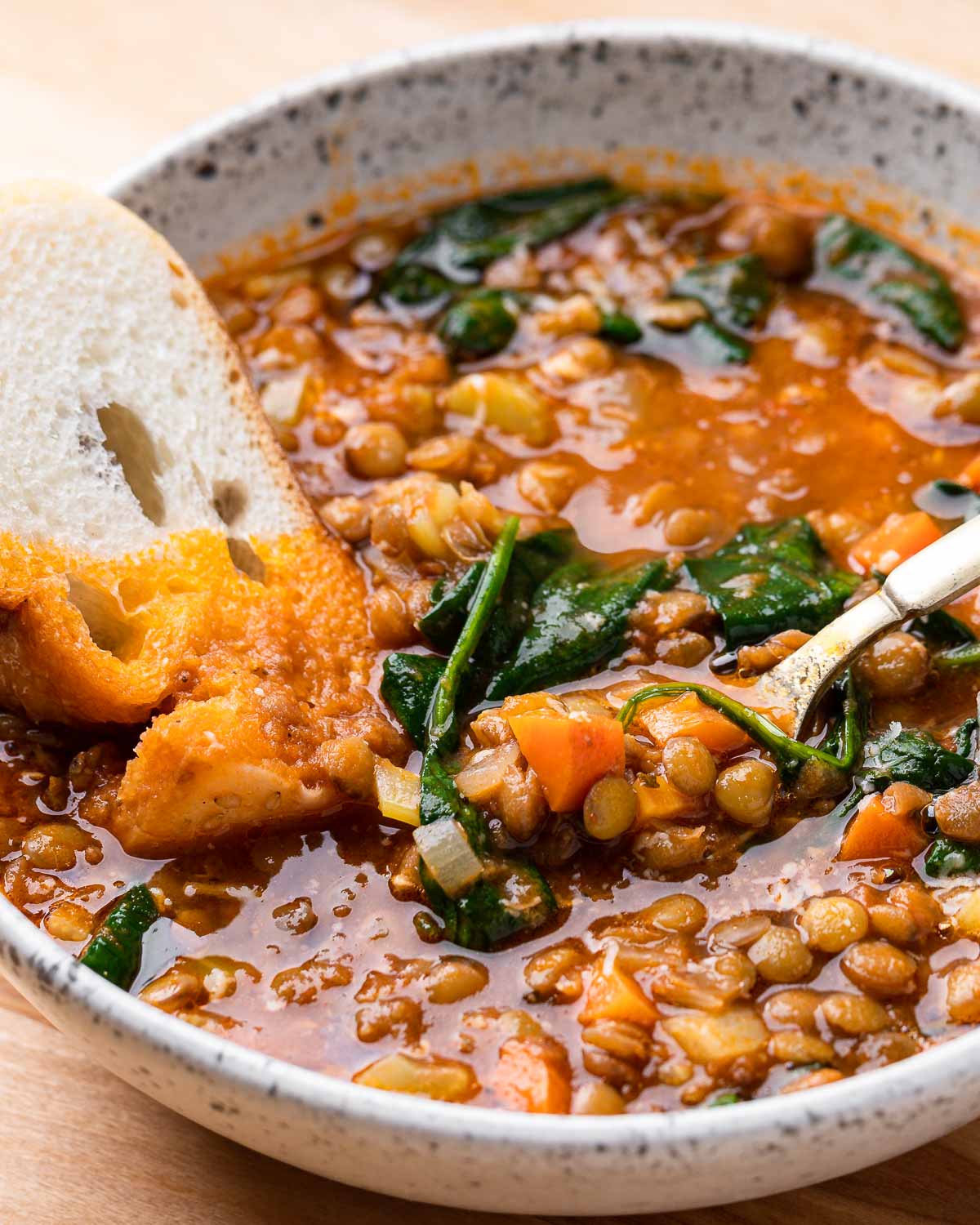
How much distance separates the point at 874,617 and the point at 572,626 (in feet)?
2.66

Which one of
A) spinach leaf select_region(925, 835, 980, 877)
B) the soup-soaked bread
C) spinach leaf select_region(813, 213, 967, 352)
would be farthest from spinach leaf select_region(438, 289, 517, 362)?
spinach leaf select_region(925, 835, 980, 877)

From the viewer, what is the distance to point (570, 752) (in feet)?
12.1

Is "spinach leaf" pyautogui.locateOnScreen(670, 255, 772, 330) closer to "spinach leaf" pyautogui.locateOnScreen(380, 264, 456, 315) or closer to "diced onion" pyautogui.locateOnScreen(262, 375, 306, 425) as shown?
"spinach leaf" pyautogui.locateOnScreen(380, 264, 456, 315)

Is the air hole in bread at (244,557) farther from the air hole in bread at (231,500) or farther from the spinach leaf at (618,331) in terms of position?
the spinach leaf at (618,331)

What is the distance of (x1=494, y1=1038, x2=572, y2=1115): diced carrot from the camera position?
3273 mm

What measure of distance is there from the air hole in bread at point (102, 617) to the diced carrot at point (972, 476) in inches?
101

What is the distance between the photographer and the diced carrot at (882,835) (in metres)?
3.75

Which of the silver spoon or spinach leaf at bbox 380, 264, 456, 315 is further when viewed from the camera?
spinach leaf at bbox 380, 264, 456, 315

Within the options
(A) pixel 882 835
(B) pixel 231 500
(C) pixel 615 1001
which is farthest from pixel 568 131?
(C) pixel 615 1001

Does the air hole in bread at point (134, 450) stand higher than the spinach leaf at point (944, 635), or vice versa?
the air hole in bread at point (134, 450)

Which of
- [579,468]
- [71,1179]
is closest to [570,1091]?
[71,1179]

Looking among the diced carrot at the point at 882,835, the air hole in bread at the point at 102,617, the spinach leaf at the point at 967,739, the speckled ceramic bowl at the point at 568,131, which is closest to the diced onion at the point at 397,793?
the air hole in bread at the point at 102,617

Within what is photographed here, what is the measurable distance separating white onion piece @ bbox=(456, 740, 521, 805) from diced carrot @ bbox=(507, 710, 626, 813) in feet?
0.19

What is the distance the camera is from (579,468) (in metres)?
4.79
